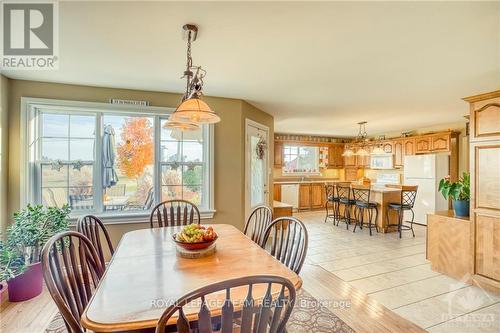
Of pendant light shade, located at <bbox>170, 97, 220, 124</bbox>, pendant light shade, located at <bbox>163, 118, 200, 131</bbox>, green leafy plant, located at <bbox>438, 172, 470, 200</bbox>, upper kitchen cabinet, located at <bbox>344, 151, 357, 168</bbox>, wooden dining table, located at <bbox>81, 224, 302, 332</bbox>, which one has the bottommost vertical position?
wooden dining table, located at <bbox>81, 224, 302, 332</bbox>

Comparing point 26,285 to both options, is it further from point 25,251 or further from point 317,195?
point 317,195

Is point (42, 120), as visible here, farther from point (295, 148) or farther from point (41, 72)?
point (295, 148)

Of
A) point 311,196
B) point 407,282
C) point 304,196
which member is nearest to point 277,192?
point 304,196

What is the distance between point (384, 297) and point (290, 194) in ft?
16.6

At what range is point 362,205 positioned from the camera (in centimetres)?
535

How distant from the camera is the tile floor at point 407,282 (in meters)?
2.30

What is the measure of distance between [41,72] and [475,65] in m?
4.75

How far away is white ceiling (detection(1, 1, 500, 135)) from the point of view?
1757 mm

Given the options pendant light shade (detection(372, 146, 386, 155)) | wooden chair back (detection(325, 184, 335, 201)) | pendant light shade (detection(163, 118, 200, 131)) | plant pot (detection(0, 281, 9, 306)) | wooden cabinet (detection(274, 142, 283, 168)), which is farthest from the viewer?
wooden cabinet (detection(274, 142, 283, 168))

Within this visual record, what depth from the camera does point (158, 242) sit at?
80.6 inches

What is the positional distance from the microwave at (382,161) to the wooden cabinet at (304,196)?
2.13 m

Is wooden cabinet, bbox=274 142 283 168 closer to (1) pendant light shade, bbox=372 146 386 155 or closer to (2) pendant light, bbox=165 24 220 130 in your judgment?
(1) pendant light shade, bbox=372 146 386 155

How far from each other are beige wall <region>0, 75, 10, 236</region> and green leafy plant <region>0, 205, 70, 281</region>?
0.54 meters

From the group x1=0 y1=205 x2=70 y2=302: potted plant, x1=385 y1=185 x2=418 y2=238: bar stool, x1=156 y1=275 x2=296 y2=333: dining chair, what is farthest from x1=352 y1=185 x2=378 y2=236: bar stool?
x1=0 y1=205 x2=70 y2=302: potted plant
